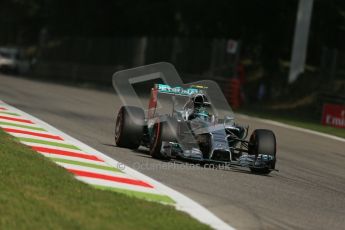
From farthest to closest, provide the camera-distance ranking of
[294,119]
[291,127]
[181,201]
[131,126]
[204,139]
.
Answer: [294,119], [291,127], [131,126], [204,139], [181,201]

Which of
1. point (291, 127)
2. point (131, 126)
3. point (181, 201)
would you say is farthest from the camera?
point (291, 127)

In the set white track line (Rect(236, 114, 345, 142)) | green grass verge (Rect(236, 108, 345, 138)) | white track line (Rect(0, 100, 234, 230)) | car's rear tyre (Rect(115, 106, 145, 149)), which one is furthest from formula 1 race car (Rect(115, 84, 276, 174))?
green grass verge (Rect(236, 108, 345, 138))

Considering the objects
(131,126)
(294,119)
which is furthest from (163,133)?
(294,119)

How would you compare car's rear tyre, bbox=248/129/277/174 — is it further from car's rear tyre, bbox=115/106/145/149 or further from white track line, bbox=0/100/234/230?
white track line, bbox=0/100/234/230

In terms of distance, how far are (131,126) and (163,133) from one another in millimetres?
1285

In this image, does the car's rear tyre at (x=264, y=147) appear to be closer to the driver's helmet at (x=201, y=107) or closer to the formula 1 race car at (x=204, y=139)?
the formula 1 race car at (x=204, y=139)

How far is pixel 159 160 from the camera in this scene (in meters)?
12.1

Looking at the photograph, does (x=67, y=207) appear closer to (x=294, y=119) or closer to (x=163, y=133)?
(x=163, y=133)

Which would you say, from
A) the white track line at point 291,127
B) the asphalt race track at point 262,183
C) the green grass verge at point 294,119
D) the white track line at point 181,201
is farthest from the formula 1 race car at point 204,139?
the green grass verge at point 294,119

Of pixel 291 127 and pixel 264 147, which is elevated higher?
pixel 264 147

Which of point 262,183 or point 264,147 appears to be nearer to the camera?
point 262,183

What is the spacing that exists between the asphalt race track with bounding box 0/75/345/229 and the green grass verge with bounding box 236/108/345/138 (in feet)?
19.9

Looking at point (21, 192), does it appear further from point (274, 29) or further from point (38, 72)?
point (38, 72)

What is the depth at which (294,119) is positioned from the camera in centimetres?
2856
